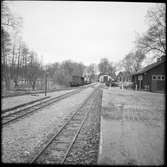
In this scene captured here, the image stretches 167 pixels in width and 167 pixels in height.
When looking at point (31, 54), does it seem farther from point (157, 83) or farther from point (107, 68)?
point (107, 68)

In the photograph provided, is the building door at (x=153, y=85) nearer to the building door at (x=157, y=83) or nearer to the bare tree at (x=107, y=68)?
the building door at (x=157, y=83)

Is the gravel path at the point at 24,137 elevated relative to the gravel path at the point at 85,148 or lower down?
elevated

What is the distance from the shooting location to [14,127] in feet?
19.0

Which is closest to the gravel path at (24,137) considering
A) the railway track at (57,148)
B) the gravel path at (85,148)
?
the railway track at (57,148)

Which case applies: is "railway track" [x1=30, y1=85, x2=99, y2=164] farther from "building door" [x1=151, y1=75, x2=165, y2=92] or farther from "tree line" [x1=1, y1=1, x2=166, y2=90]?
"building door" [x1=151, y1=75, x2=165, y2=92]

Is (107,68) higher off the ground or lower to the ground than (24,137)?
higher

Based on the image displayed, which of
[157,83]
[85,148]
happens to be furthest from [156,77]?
[85,148]

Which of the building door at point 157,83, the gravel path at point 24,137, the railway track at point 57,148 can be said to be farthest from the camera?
the building door at point 157,83

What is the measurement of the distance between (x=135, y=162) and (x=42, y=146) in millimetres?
2857

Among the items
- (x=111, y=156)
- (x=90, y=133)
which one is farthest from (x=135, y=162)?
(x=90, y=133)

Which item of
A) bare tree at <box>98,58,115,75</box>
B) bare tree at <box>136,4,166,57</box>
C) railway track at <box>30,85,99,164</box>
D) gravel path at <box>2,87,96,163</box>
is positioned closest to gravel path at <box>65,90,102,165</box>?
railway track at <box>30,85,99,164</box>

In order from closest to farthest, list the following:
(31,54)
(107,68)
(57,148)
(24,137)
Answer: (57,148) → (24,137) → (31,54) → (107,68)

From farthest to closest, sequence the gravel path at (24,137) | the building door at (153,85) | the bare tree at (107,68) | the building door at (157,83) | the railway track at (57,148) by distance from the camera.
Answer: the bare tree at (107,68)
the building door at (153,85)
the building door at (157,83)
the gravel path at (24,137)
the railway track at (57,148)

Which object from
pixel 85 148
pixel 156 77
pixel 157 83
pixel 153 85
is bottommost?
pixel 85 148
